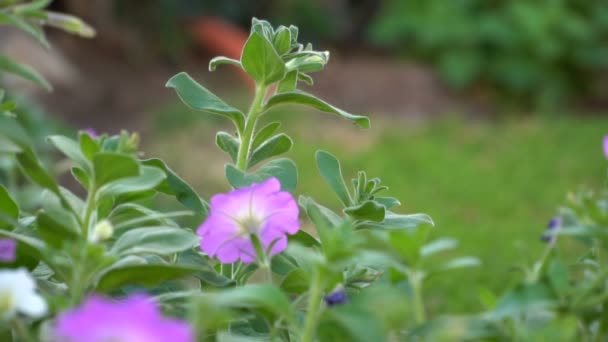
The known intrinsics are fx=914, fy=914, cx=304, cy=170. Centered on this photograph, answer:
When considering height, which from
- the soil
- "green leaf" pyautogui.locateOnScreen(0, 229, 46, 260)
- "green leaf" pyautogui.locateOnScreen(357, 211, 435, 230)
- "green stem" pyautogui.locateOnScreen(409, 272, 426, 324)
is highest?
the soil

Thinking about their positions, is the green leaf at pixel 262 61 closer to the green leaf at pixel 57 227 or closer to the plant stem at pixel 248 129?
the plant stem at pixel 248 129

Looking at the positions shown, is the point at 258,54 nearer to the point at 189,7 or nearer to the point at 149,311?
the point at 149,311

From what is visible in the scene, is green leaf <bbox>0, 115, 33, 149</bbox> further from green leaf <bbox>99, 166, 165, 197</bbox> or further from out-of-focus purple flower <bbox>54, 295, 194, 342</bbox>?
out-of-focus purple flower <bbox>54, 295, 194, 342</bbox>

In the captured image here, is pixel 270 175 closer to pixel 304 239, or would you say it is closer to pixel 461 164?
pixel 304 239

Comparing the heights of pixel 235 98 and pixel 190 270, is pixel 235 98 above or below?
above

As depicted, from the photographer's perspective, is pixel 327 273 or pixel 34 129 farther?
pixel 34 129

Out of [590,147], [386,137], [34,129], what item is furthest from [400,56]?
[34,129]

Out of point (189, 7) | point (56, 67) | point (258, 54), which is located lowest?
point (258, 54)

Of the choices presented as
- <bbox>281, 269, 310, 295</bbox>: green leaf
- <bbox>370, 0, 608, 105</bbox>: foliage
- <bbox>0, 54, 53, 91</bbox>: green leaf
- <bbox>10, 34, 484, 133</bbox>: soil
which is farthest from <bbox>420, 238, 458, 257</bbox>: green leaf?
<bbox>370, 0, 608, 105</bbox>: foliage

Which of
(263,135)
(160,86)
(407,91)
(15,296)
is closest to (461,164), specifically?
(407,91)
